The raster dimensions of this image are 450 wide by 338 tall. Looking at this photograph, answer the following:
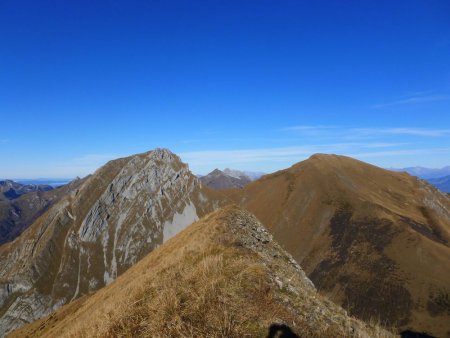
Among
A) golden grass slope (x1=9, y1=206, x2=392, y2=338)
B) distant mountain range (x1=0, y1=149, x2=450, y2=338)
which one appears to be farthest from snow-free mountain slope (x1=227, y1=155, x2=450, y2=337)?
golden grass slope (x1=9, y1=206, x2=392, y2=338)

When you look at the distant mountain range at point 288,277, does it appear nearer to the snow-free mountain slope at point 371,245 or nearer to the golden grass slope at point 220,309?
the golden grass slope at point 220,309

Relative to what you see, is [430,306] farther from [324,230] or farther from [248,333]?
[248,333]

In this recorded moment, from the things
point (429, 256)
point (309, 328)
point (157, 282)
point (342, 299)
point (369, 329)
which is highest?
point (157, 282)

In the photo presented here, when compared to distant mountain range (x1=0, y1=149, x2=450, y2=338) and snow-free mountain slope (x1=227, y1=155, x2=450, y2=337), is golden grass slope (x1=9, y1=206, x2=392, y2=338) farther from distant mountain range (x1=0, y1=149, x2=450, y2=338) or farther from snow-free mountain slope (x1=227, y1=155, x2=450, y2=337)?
snow-free mountain slope (x1=227, y1=155, x2=450, y2=337)

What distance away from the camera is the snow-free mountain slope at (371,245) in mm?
112606

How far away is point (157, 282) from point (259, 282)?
14.0ft

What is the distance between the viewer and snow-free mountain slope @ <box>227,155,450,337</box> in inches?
4433

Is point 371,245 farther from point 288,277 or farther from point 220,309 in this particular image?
point 220,309

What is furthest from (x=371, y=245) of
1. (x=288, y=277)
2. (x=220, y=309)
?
(x=220, y=309)

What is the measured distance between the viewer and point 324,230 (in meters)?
165

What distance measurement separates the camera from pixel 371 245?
143500mm

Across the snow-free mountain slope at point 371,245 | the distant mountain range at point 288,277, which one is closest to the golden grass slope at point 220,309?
the distant mountain range at point 288,277

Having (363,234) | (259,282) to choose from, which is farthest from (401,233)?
(259,282)

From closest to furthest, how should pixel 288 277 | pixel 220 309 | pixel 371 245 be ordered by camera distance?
pixel 220 309 → pixel 288 277 → pixel 371 245
